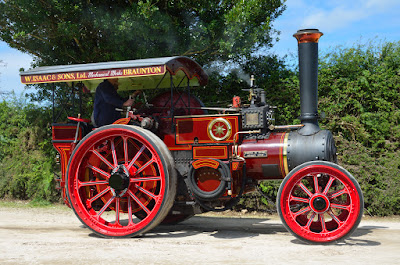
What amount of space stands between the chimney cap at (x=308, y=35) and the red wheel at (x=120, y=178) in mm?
2180

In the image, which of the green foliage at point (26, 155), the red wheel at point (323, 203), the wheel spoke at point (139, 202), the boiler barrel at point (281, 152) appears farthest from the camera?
the green foliage at point (26, 155)

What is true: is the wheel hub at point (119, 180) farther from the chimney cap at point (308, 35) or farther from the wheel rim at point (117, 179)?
the chimney cap at point (308, 35)

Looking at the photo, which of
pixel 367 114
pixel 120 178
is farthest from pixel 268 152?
pixel 367 114

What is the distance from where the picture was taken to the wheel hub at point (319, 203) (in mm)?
5320

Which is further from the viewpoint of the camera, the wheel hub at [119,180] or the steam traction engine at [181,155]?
the wheel hub at [119,180]

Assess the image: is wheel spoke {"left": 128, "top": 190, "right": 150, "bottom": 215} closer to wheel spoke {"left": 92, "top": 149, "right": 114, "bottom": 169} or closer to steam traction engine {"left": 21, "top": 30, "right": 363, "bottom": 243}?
steam traction engine {"left": 21, "top": 30, "right": 363, "bottom": 243}

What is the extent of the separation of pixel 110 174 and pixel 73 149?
0.73 meters

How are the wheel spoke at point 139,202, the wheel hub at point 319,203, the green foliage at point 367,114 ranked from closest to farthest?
the wheel hub at point 319,203
the wheel spoke at point 139,202
the green foliage at point 367,114

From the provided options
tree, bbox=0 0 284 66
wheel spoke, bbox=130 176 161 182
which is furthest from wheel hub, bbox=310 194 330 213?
tree, bbox=0 0 284 66

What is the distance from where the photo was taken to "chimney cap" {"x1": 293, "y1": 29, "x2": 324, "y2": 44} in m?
5.97

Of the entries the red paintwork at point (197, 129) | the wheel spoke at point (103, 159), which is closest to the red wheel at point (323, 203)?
the red paintwork at point (197, 129)

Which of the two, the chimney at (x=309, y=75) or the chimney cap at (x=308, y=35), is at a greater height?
the chimney cap at (x=308, y=35)

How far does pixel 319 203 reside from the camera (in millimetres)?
5340

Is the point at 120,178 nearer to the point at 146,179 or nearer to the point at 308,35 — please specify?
the point at 146,179
